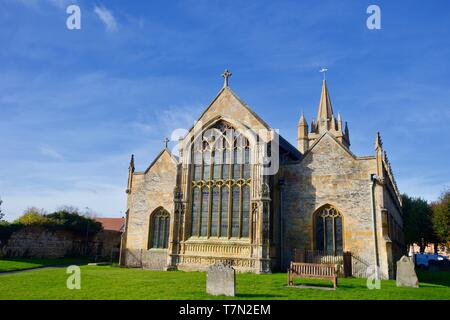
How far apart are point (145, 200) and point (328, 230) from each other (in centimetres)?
1440

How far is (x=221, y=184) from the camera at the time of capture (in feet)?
79.9

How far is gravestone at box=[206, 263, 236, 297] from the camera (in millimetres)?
11961

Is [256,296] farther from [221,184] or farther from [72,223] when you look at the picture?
[72,223]

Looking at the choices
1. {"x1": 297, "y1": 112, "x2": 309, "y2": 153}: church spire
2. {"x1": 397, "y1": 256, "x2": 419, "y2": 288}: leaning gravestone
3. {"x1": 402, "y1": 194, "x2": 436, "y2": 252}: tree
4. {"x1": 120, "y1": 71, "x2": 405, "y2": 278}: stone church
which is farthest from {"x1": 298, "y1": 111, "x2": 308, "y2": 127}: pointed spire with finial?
{"x1": 397, "y1": 256, "x2": 419, "y2": 288}: leaning gravestone

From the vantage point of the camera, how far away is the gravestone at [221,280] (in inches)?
471

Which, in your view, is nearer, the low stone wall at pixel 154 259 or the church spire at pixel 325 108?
the low stone wall at pixel 154 259

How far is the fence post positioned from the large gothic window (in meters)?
6.12

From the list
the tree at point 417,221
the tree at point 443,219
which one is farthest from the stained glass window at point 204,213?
the tree at point 417,221

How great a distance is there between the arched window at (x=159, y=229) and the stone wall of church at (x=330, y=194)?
945 cm

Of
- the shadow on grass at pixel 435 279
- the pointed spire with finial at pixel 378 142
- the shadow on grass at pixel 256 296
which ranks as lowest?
the shadow on grass at pixel 435 279

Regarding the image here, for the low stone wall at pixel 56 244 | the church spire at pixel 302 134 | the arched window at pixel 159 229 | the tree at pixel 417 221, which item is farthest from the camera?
the church spire at pixel 302 134

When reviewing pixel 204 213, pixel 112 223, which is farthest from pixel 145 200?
pixel 112 223

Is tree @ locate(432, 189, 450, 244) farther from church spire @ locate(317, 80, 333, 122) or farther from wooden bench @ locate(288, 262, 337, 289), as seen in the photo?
wooden bench @ locate(288, 262, 337, 289)

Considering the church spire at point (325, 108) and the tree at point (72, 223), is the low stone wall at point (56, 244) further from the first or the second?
the church spire at point (325, 108)
